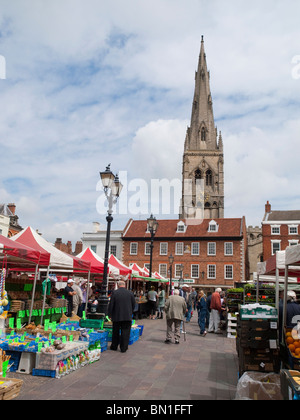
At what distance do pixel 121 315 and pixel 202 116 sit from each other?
248 feet

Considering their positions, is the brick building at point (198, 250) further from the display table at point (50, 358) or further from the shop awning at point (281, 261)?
the display table at point (50, 358)

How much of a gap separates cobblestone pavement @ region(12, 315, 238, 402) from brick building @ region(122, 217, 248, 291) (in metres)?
31.3

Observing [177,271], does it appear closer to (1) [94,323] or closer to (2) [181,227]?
(2) [181,227]

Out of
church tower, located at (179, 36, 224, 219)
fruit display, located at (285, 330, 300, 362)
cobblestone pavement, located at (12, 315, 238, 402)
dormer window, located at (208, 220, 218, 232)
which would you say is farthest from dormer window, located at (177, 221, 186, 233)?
fruit display, located at (285, 330, 300, 362)

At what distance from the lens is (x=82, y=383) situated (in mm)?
5652

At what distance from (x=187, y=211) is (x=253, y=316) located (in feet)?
202

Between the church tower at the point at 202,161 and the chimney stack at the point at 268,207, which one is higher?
the church tower at the point at 202,161

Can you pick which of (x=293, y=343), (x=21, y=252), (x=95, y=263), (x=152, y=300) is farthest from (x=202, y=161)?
(x=293, y=343)

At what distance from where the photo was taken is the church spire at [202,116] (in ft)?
251

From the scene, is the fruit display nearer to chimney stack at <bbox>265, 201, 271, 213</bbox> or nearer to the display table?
the display table

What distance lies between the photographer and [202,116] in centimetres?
7838

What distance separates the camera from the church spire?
76.4m

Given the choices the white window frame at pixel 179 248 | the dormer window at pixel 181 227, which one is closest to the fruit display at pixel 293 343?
the white window frame at pixel 179 248

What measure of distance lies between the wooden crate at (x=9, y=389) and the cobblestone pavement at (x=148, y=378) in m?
0.19
